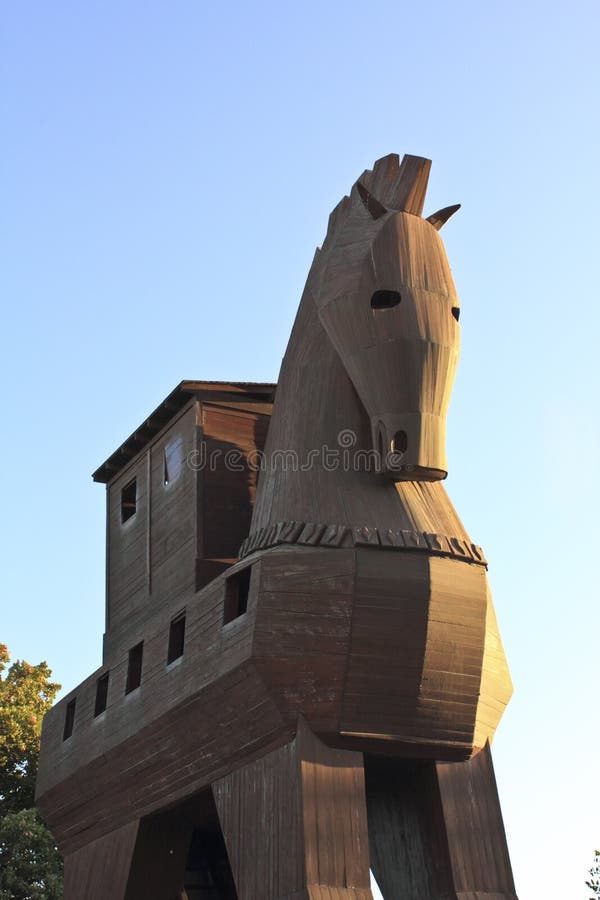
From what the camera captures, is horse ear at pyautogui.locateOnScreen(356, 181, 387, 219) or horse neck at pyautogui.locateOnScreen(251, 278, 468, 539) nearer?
horse neck at pyautogui.locateOnScreen(251, 278, 468, 539)

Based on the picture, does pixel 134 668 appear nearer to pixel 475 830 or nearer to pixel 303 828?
pixel 303 828

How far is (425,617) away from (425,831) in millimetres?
3051

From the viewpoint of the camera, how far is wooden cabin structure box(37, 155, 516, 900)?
1756 centimetres

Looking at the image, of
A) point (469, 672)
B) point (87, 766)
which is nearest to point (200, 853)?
point (87, 766)

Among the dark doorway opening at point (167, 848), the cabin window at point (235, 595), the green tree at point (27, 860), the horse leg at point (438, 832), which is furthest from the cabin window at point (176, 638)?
the green tree at point (27, 860)

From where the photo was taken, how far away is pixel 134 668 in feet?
70.5

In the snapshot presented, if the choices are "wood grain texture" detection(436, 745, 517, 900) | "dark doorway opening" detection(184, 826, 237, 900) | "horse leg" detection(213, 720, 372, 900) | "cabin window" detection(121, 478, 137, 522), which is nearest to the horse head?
"horse leg" detection(213, 720, 372, 900)

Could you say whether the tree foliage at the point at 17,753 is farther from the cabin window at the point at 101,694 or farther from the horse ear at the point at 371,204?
the horse ear at the point at 371,204

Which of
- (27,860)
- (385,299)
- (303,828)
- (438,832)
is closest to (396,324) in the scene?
(385,299)

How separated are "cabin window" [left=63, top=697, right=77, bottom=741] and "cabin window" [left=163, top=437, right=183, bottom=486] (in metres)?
4.25

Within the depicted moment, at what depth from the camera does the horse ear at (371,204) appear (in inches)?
757

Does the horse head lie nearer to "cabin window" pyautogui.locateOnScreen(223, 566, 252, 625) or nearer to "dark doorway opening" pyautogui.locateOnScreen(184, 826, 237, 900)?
"cabin window" pyautogui.locateOnScreen(223, 566, 252, 625)

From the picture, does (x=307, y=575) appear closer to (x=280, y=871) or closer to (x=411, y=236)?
(x=280, y=871)

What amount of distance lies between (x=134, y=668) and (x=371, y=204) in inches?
310
